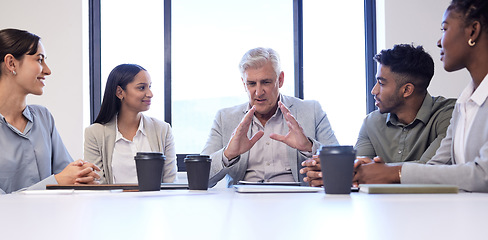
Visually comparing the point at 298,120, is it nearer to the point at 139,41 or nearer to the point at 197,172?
the point at 197,172

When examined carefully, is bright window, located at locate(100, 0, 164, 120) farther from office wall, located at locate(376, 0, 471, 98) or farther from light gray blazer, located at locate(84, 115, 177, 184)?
office wall, located at locate(376, 0, 471, 98)

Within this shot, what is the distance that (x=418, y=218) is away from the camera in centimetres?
51

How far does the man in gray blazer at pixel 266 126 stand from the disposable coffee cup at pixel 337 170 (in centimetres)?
119

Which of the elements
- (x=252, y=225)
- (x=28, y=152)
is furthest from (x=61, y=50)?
(x=252, y=225)

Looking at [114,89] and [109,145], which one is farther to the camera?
[114,89]

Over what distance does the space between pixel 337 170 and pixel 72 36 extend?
3476 millimetres

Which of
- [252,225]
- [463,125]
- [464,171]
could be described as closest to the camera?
[252,225]

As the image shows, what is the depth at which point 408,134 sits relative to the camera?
2.40 meters

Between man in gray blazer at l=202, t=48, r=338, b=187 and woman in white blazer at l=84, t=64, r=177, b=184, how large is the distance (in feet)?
1.47

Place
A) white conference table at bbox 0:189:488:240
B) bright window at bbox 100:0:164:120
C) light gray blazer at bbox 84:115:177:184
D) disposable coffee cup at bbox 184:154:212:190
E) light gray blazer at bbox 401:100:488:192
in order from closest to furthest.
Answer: white conference table at bbox 0:189:488:240 < light gray blazer at bbox 401:100:488:192 < disposable coffee cup at bbox 184:154:212:190 < light gray blazer at bbox 84:115:177:184 < bright window at bbox 100:0:164:120

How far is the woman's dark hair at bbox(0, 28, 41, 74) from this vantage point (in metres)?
2.33

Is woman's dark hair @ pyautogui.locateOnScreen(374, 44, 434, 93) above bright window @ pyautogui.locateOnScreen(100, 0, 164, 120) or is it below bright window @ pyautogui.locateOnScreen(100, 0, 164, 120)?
below

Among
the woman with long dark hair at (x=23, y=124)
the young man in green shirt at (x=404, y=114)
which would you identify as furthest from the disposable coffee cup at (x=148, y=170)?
the young man in green shirt at (x=404, y=114)

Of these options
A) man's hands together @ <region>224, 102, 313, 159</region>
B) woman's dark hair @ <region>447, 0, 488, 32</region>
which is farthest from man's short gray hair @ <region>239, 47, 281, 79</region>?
woman's dark hair @ <region>447, 0, 488, 32</region>
